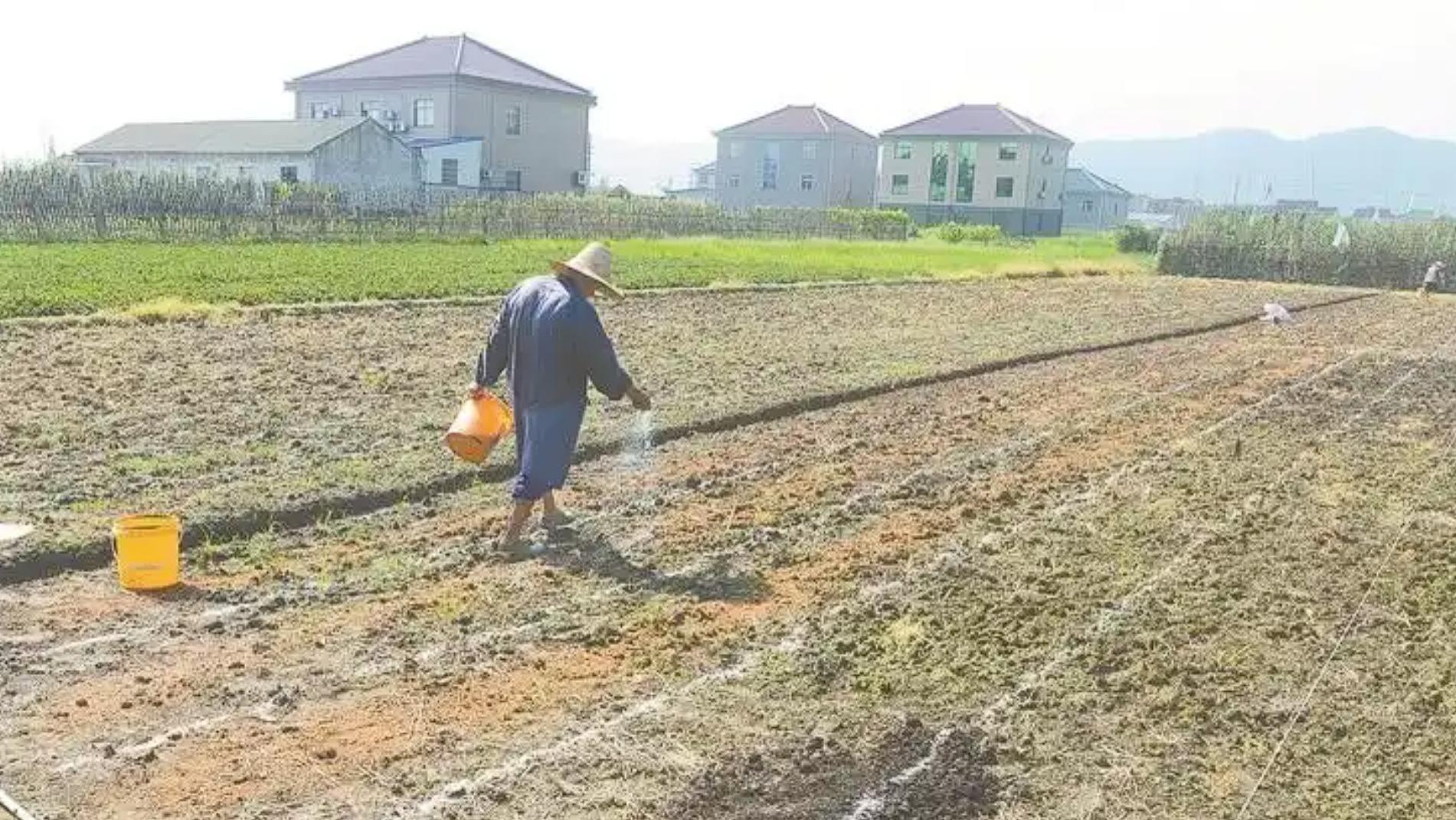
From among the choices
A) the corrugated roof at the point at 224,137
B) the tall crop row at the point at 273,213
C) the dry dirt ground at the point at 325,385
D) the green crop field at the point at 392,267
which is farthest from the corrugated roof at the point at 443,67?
the dry dirt ground at the point at 325,385

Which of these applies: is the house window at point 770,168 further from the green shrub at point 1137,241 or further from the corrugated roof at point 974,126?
the green shrub at point 1137,241

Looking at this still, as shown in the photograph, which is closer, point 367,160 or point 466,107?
point 367,160

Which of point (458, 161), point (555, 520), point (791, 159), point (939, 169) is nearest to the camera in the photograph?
point (555, 520)

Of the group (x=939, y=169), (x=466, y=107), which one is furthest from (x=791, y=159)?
(x=466, y=107)

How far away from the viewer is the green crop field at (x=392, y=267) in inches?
594

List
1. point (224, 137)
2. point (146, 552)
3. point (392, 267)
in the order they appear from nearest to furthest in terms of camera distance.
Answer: point (146, 552) < point (392, 267) < point (224, 137)

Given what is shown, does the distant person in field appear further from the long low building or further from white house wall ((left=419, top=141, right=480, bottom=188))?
white house wall ((left=419, top=141, right=480, bottom=188))

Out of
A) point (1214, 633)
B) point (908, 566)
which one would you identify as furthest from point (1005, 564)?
point (1214, 633)

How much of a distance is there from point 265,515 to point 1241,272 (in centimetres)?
3430

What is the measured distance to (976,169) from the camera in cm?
6494

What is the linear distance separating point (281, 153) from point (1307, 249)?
31.7m

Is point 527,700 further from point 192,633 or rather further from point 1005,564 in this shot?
point 1005,564

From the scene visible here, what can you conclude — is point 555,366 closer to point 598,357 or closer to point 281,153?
point 598,357

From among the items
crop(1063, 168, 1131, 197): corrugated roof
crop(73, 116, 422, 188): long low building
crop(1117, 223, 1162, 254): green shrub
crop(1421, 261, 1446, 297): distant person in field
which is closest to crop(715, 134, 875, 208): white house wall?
crop(1063, 168, 1131, 197): corrugated roof
